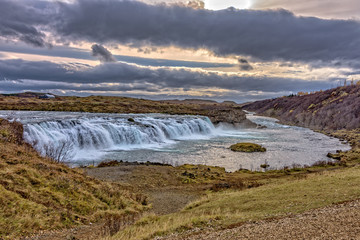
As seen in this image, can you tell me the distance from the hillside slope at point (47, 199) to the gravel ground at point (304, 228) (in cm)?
487

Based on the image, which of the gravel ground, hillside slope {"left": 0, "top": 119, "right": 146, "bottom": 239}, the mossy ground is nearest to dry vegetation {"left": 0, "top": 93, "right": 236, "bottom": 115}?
the mossy ground

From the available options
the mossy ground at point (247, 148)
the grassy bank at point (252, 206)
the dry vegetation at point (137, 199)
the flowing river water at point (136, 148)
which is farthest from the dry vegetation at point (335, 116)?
the dry vegetation at point (137, 199)

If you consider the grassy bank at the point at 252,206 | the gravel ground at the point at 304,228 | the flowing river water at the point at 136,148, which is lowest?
the flowing river water at the point at 136,148

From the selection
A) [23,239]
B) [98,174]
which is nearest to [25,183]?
[23,239]

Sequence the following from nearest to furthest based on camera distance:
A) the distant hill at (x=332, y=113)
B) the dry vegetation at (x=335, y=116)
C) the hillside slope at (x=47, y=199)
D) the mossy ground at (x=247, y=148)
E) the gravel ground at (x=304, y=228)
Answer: the gravel ground at (x=304, y=228) → the hillside slope at (x=47, y=199) → the mossy ground at (x=247, y=148) → the dry vegetation at (x=335, y=116) → the distant hill at (x=332, y=113)

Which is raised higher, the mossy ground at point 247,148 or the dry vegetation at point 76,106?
the dry vegetation at point 76,106

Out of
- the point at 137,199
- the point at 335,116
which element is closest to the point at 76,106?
the point at 137,199

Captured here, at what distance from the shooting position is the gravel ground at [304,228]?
257 inches

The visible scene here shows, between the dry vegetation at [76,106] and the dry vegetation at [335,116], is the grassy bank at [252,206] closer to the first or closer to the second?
the dry vegetation at [335,116]

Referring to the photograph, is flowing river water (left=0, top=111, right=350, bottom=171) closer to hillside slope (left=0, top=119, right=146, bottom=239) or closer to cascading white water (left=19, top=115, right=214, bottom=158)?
cascading white water (left=19, top=115, right=214, bottom=158)

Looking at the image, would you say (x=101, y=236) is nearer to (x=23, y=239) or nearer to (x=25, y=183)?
(x=23, y=239)

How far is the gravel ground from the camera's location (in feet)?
21.4

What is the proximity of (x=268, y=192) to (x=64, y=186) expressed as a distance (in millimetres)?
10879

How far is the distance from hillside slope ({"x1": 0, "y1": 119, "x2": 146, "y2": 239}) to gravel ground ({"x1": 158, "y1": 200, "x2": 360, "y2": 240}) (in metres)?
4.87
